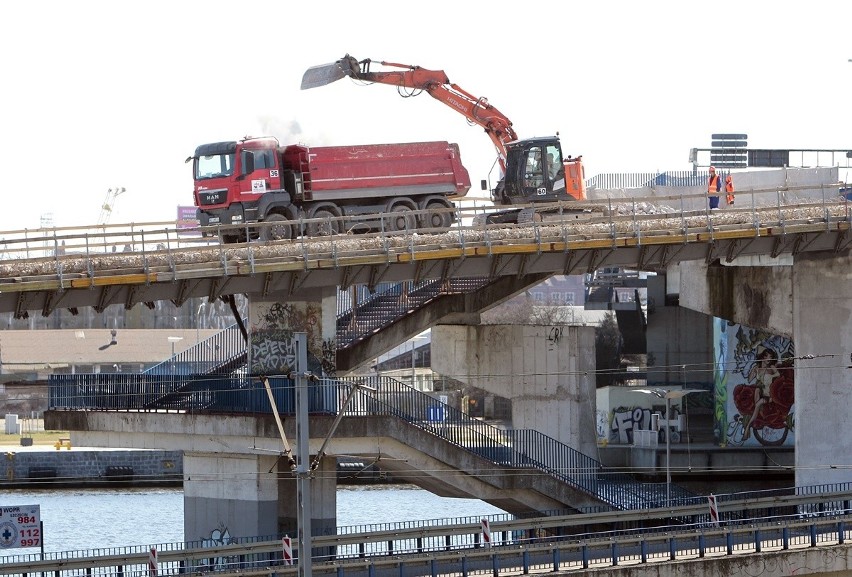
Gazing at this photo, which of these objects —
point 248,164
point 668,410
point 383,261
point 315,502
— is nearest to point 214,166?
point 248,164

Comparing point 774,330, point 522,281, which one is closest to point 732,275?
point 774,330

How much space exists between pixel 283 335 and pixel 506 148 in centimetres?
1366

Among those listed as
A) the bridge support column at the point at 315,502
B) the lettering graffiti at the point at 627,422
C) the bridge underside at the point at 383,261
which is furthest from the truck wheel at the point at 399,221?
the lettering graffiti at the point at 627,422

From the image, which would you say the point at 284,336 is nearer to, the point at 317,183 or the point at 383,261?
the point at 383,261

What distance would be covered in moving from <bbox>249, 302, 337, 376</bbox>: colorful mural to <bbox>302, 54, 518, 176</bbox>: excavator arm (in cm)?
1341

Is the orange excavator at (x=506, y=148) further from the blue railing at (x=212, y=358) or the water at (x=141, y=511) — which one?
the water at (x=141, y=511)

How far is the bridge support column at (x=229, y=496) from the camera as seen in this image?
1965 inches

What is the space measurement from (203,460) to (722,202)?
2479 cm

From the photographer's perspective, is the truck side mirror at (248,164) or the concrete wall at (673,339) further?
the concrete wall at (673,339)

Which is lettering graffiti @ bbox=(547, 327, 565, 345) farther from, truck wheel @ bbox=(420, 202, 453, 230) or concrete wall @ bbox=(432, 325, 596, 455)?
truck wheel @ bbox=(420, 202, 453, 230)

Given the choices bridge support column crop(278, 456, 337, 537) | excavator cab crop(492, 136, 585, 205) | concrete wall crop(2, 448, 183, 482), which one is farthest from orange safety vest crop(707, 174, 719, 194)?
concrete wall crop(2, 448, 183, 482)

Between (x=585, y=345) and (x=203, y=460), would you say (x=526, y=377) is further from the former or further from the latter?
(x=203, y=460)

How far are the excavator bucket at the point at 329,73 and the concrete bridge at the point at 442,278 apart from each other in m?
9.20

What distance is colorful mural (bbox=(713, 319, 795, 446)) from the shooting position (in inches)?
2928
